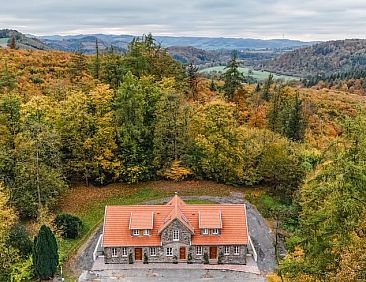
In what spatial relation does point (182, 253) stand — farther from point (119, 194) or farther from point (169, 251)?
point (119, 194)

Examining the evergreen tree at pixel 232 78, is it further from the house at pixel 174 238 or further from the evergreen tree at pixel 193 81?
the house at pixel 174 238

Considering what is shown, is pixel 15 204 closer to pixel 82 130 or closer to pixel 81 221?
pixel 81 221

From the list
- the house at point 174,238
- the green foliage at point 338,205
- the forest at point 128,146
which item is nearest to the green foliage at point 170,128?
the forest at point 128,146

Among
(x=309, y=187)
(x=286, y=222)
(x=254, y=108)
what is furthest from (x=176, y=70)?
(x=309, y=187)

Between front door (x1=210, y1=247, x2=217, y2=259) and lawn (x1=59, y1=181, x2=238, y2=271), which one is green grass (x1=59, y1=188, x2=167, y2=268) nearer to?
lawn (x1=59, y1=181, x2=238, y2=271)

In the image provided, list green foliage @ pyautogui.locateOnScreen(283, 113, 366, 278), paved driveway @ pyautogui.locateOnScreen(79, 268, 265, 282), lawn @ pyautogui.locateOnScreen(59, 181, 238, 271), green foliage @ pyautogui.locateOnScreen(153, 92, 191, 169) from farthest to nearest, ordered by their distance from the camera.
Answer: green foliage @ pyautogui.locateOnScreen(153, 92, 191, 169)
lawn @ pyautogui.locateOnScreen(59, 181, 238, 271)
paved driveway @ pyautogui.locateOnScreen(79, 268, 265, 282)
green foliage @ pyautogui.locateOnScreen(283, 113, 366, 278)

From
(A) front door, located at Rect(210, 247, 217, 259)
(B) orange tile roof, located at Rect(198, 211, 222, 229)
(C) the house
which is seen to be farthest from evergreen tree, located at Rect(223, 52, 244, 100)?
(A) front door, located at Rect(210, 247, 217, 259)
